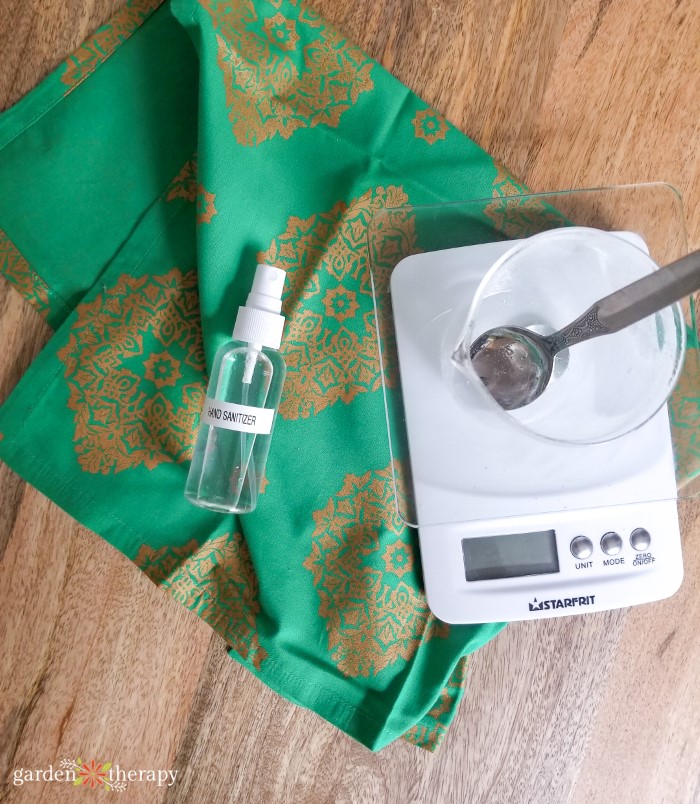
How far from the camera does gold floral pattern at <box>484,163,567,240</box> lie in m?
0.72

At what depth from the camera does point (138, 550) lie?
0.78 m

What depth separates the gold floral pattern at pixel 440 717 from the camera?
79 centimetres

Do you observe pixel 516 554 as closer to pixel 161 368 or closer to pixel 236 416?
pixel 236 416

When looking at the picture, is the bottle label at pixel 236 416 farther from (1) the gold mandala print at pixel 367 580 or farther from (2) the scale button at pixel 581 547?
(2) the scale button at pixel 581 547

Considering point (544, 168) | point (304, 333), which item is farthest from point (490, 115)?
point (304, 333)

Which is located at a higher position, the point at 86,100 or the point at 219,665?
the point at 86,100

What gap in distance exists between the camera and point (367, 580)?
76cm

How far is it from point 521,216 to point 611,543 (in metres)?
0.36

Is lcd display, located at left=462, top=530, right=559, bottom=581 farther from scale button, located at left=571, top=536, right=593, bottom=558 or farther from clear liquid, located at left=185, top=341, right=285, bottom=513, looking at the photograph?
clear liquid, located at left=185, top=341, right=285, bottom=513

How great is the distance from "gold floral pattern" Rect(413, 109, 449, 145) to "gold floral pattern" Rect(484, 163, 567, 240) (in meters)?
0.10

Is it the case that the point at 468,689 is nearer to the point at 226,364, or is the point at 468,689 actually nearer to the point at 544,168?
the point at 226,364

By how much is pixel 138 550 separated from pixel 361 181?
50 cm
